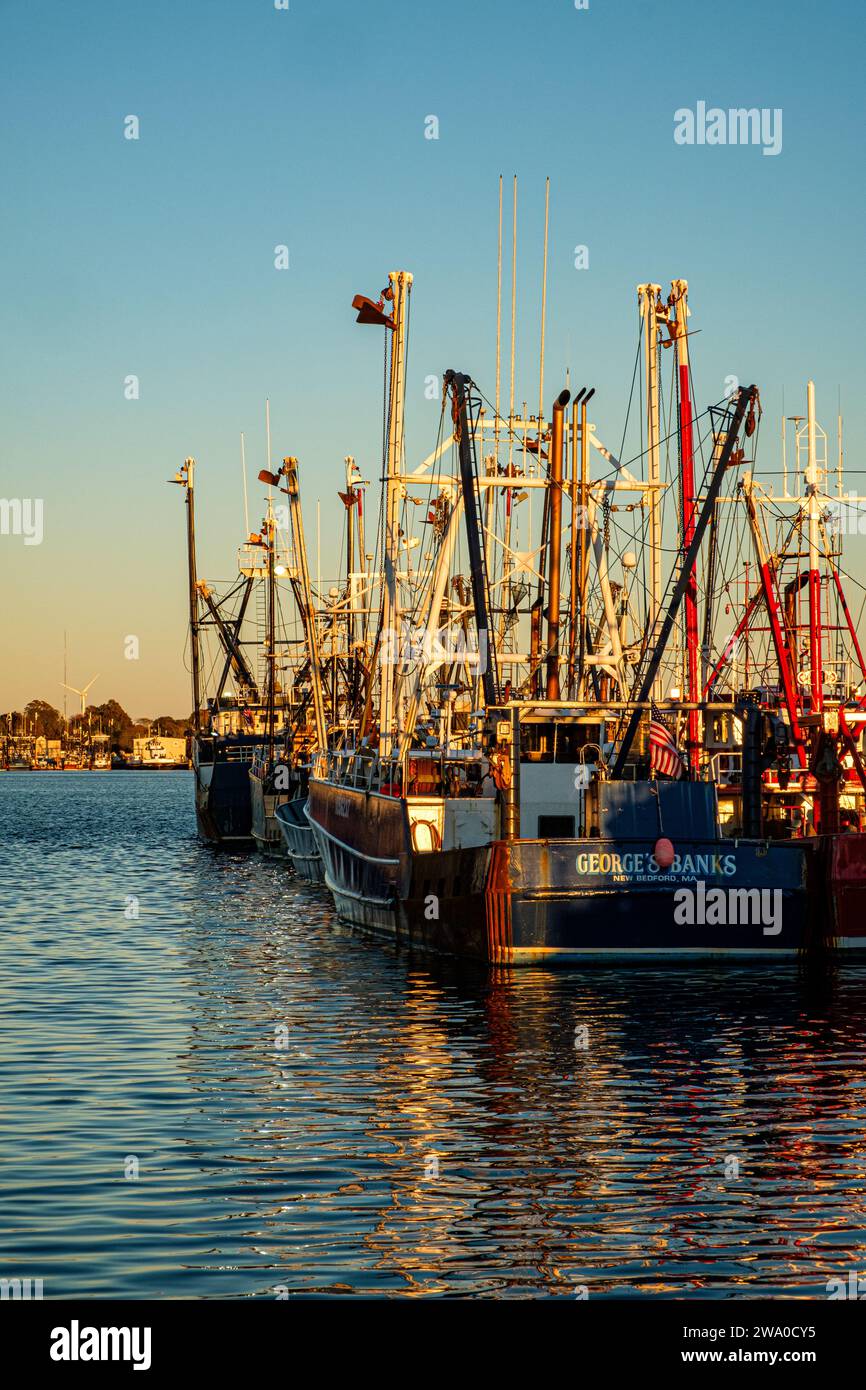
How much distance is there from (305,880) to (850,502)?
27314 millimetres

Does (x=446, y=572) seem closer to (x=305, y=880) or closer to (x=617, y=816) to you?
(x=617, y=816)

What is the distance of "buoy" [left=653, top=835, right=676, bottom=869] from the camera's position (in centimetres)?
3415

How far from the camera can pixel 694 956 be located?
35.7m

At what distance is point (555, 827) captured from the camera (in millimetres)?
39156

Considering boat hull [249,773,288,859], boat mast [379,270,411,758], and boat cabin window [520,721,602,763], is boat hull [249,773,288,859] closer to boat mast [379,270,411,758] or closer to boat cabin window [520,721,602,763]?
boat mast [379,270,411,758]

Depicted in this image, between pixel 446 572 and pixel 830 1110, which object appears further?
pixel 446 572

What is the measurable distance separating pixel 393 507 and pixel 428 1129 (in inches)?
1215

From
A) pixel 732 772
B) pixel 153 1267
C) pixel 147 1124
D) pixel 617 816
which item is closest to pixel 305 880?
pixel 732 772

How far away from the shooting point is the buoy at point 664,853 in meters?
34.1

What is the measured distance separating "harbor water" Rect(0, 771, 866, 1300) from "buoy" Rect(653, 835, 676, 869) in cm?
240

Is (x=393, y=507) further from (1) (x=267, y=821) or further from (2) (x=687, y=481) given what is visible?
(1) (x=267, y=821)

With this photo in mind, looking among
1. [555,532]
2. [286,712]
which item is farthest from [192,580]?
[555,532]

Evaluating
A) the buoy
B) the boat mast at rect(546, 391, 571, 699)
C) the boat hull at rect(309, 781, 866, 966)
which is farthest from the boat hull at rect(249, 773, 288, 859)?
the buoy

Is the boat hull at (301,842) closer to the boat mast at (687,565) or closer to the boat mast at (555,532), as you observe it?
the boat mast at (555,532)
